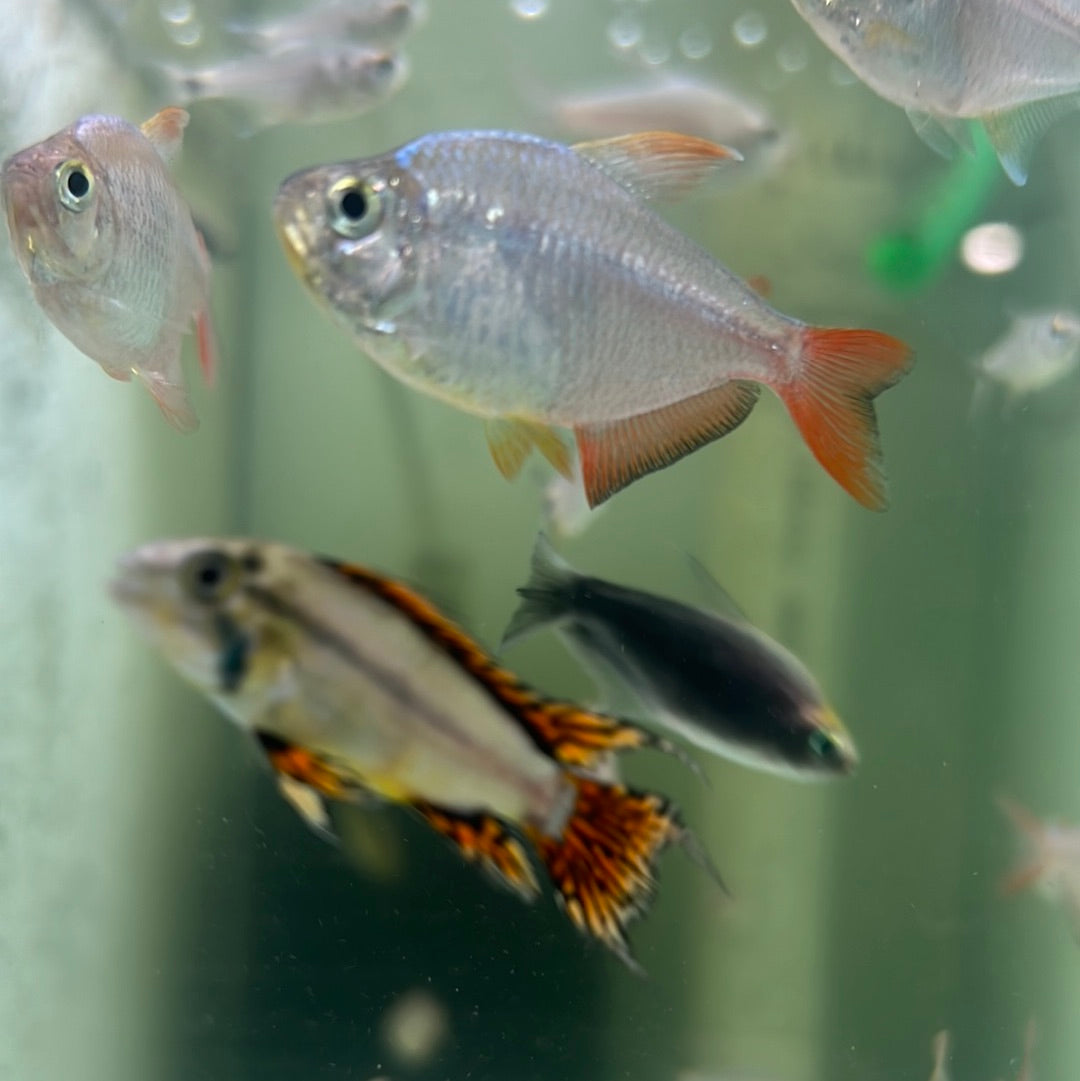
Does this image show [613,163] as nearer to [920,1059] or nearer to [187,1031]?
[187,1031]

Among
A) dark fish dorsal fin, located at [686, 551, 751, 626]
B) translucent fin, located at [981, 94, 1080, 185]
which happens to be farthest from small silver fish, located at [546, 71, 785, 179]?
dark fish dorsal fin, located at [686, 551, 751, 626]

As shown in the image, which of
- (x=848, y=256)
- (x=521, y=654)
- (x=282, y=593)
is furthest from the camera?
(x=848, y=256)

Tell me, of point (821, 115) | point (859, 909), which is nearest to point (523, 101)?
point (821, 115)

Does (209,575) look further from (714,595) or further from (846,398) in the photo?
(714,595)

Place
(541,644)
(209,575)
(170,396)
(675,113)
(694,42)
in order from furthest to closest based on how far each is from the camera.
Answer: (694,42)
(675,113)
(541,644)
(170,396)
(209,575)

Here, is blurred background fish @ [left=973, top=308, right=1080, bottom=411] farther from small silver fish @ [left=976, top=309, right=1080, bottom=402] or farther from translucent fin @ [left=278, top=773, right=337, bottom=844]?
translucent fin @ [left=278, top=773, right=337, bottom=844]

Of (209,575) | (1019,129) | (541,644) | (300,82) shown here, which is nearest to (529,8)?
(300,82)

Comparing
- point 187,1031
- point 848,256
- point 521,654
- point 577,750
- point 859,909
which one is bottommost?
point 187,1031
